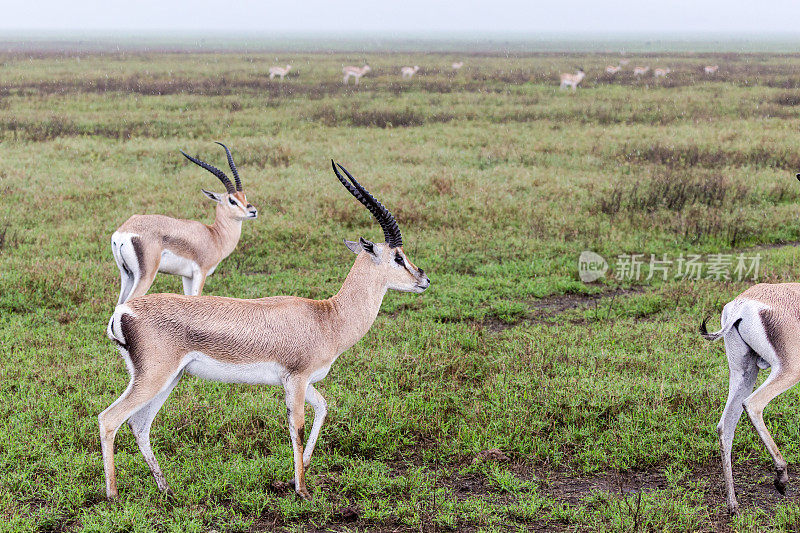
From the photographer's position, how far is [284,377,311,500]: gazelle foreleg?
4387 mm

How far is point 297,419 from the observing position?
4.39 m

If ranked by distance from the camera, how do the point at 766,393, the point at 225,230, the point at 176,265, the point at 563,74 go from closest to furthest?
the point at 766,393
the point at 176,265
the point at 225,230
the point at 563,74

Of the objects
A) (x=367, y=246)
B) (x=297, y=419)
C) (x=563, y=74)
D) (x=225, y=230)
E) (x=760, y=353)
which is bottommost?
(x=297, y=419)

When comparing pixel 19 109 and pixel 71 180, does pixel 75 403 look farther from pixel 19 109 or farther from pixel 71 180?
pixel 19 109

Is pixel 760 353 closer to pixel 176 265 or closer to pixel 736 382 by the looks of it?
pixel 736 382

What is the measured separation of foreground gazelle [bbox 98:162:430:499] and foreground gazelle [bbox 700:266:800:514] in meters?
2.09

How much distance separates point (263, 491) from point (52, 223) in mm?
7976

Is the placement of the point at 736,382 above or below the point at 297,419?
above

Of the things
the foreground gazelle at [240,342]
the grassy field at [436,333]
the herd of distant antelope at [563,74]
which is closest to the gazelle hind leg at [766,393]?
the grassy field at [436,333]

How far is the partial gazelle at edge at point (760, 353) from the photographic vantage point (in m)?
4.26

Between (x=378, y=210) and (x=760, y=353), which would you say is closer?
(x=760, y=353)

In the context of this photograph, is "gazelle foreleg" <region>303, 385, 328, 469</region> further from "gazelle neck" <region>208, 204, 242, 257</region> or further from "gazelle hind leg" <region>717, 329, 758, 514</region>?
"gazelle neck" <region>208, 204, 242, 257</region>

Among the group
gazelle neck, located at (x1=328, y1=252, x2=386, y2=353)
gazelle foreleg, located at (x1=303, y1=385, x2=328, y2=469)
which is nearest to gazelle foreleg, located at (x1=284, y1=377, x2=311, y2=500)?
gazelle foreleg, located at (x1=303, y1=385, x2=328, y2=469)

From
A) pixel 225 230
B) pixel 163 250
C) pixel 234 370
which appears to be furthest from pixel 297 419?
pixel 225 230
